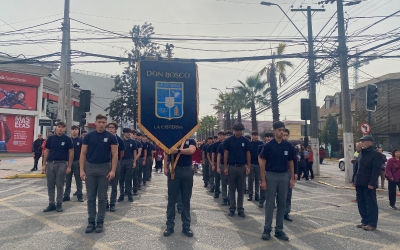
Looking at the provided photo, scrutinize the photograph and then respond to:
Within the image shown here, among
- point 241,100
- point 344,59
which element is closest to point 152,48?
point 241,100

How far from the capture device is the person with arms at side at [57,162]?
303 inches

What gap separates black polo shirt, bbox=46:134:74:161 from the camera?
306 inches

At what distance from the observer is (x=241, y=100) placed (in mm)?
28078

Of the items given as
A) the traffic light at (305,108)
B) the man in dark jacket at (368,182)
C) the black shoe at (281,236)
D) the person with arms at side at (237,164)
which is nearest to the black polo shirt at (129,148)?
the person with arms at side at (237,164)

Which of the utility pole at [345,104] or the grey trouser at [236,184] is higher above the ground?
the utility pole at [345,104]

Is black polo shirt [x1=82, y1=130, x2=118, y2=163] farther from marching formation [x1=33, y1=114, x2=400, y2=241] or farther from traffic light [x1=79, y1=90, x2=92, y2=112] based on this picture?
traffic light [x1=79, y1=90, x2=92, y2=112]

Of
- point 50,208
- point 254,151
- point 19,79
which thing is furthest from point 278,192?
point 19,79

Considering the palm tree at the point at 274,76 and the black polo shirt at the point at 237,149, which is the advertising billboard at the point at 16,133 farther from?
the black polo shirt at the point at 237,149

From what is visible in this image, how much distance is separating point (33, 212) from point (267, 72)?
64.2 feet

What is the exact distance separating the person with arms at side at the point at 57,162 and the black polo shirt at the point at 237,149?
3.53 m

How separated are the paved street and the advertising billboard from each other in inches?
852

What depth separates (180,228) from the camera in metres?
6.34

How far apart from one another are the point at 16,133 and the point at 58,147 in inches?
955

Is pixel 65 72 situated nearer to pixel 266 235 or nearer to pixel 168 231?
pixel 168 231
